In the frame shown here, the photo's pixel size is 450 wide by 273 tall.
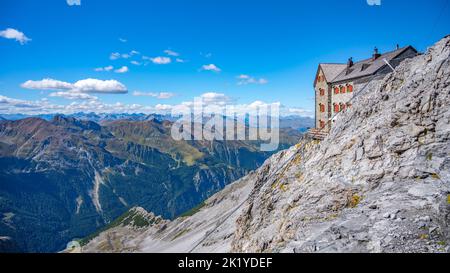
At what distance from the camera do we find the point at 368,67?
5244 cm

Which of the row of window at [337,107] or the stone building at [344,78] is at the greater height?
the stone building at [344,78]

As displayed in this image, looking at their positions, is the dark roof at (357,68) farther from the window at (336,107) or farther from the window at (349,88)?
the window at (336,107)

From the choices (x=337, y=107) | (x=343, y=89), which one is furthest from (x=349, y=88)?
(x=337, y=107)

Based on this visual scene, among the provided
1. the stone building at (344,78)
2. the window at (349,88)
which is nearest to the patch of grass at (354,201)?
the stone building at (344,78)

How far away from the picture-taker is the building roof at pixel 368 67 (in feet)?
163

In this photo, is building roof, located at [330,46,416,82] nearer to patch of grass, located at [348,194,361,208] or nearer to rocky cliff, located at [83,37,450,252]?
rocky cliff, located at [83,37,450,252]

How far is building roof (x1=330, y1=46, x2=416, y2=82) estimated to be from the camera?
Answer: 49781 millimetres

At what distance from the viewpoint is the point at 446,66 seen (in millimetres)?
29062

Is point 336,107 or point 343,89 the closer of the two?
point 343,89

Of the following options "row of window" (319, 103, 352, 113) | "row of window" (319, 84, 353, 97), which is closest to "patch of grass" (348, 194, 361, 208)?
"row of window" (319, 103, 352, 113)

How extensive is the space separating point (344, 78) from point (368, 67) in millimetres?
3997

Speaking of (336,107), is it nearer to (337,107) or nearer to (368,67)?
Answer: (337,107)
